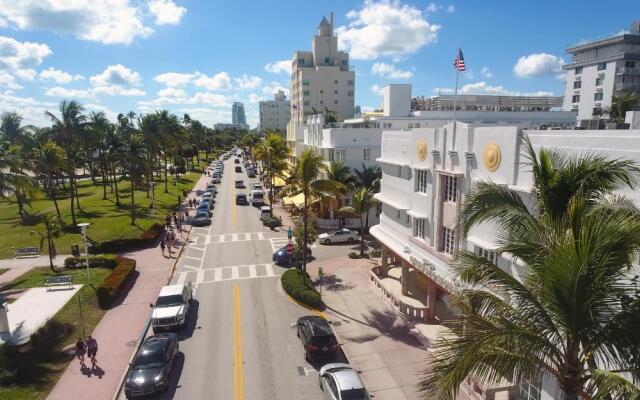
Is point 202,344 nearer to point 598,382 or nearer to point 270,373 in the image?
point 270,373

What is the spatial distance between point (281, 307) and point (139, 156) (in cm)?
3109

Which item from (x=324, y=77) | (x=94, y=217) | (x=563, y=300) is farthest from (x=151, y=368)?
(x=324, y=77)

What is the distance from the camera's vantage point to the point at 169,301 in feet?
74.0

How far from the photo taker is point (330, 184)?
27016mm

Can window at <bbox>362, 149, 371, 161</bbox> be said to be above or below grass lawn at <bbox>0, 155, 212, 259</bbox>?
above

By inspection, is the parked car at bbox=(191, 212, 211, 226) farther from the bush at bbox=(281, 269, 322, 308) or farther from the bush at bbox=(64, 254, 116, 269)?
the bush at bbox=(281, 269, 322, 308)

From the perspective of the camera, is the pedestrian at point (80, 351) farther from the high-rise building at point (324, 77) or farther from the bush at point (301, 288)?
the high-rise building at point (324, 77)

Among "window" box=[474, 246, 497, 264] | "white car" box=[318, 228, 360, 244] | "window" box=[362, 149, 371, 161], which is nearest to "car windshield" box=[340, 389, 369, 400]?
"window" box=[474, 246, 497, 264]

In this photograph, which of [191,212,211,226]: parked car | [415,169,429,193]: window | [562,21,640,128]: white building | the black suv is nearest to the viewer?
the black suv

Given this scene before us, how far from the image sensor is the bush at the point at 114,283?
24.1m

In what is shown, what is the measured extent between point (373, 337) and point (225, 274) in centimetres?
1385

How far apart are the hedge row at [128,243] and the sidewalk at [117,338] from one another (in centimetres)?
383

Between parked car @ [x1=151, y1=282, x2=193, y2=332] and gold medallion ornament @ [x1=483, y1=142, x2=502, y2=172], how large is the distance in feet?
55.8

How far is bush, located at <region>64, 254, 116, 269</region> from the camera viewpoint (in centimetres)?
3077
